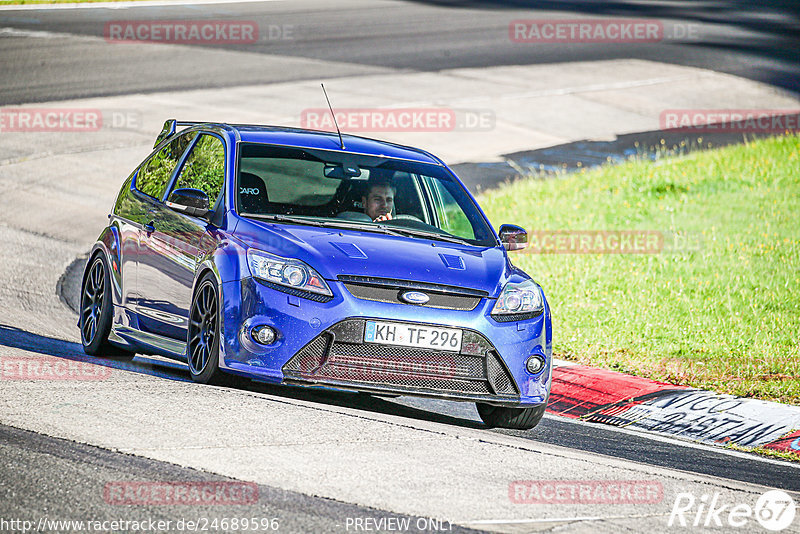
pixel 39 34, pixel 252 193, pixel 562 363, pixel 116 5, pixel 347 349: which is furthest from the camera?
pixel 116 5

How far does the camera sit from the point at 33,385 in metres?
7.08

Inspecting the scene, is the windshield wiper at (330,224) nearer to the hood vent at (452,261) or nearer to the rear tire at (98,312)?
the hood vent at (452,261)

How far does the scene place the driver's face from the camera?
8.13 m

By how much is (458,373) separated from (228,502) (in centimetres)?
225

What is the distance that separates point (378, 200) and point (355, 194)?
156 mm

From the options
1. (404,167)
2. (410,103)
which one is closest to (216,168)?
(404,167)

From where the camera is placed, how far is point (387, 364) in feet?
22.9

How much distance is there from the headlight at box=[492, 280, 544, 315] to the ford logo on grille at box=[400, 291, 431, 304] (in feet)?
1.47

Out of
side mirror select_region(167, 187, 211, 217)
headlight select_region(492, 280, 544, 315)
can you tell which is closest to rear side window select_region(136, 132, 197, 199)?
side mirror select_region(167, 187, 211, 217)

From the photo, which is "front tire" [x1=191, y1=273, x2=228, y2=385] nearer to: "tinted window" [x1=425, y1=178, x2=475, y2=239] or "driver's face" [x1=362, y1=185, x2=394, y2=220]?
"driver's face" [x1=362, y1=185, x2=394, y2=220]

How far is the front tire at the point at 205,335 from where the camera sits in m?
7.22

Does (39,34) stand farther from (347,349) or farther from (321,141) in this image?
(347,349)

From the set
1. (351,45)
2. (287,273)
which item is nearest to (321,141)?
(287,273)

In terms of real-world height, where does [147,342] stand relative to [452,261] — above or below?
below
